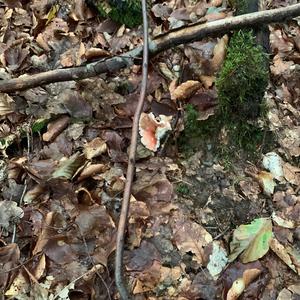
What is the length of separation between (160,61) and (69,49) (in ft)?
2.45

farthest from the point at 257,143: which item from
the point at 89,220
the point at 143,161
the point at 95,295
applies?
the point at 95,295

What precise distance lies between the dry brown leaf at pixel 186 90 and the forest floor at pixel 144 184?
40mm

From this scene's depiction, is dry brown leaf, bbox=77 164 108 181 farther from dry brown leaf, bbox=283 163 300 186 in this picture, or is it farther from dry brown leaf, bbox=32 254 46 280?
dry brown leaf, bbox=283 163 300 186

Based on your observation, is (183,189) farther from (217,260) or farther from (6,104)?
(6,104)

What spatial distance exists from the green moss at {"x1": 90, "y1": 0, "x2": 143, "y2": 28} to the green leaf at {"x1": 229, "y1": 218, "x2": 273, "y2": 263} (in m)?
1.89

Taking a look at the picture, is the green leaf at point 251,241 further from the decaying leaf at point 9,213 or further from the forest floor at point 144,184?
the decaying leaf at point 9,213

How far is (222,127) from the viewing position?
3148 millimetres

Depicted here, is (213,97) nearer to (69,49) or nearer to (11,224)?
(69,49)

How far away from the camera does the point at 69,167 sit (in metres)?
2.93

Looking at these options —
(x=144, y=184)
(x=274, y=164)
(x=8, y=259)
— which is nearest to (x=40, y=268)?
(x=8, y=259)

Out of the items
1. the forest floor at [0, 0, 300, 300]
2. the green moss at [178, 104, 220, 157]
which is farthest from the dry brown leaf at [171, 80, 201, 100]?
the green moss at [178, 104, 220, 157]

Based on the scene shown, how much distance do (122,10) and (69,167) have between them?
4.84ft

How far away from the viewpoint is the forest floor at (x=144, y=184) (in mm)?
2629

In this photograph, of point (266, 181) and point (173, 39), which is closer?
point (266, 181)
